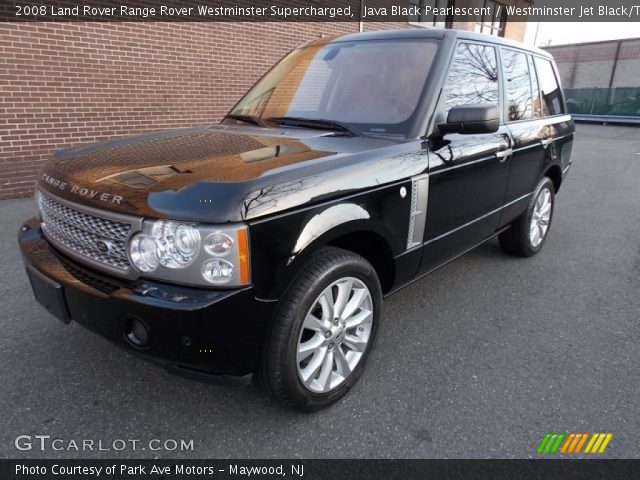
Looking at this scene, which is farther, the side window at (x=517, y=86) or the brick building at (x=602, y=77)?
the brick building at (x=602, y=77)

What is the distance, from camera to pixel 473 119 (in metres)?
2.44

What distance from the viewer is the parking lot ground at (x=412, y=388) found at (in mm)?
2072

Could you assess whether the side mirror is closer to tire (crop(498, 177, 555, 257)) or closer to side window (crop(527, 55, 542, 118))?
side window (crop(527, 55, 542, 118))

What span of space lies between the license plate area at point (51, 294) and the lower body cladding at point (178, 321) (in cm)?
1

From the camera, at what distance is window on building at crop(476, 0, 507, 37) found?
15611 millimetres

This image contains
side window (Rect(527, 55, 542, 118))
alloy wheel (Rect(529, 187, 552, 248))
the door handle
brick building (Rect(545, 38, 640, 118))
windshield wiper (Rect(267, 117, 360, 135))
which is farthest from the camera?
brick building (Rect(545, 38, 640, 118))

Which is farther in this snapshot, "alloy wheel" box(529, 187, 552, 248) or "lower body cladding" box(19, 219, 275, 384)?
"alloy wheel" box(529, 187, 552, 248)

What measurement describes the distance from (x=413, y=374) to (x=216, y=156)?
5.39 feet

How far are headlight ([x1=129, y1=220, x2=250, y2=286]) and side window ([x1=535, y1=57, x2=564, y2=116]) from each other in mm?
3609

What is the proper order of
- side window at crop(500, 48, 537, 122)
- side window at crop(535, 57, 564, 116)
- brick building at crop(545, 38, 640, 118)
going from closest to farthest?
1. side window at crop(500, 48, 537, 122)
2. side window at crop(535, 57, 564, 116)
3. brick building at crop(545, 38, 640, 118)

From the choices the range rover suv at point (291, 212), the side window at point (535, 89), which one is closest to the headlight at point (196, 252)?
the range rover suv at point (291, 212)

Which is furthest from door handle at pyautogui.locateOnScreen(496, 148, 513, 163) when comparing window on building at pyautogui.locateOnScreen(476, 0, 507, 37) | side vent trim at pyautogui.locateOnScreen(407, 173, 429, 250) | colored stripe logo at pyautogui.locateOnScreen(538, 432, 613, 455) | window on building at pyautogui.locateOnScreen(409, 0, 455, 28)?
window on building at pyautogui.locateOnScreen(476, 0, 507, 37)

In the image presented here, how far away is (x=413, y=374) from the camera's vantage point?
2568 mm

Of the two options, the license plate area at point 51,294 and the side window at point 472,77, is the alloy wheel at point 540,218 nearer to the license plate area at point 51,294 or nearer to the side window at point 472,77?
the side window at point 472,77
